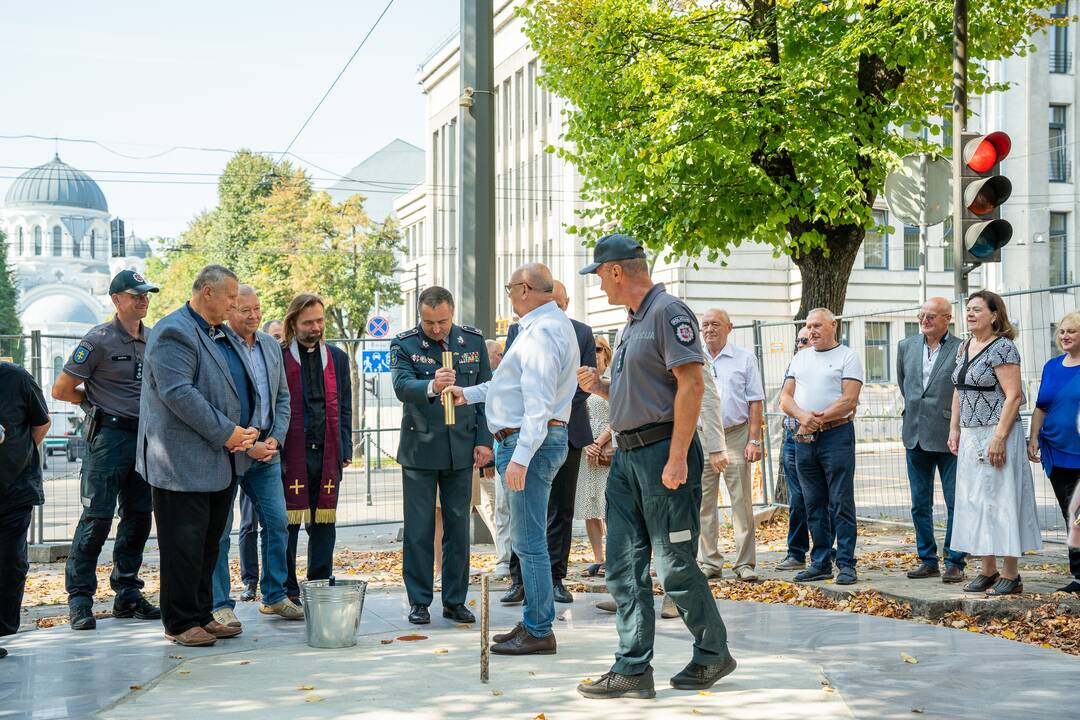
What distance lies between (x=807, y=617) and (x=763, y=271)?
1122 inches

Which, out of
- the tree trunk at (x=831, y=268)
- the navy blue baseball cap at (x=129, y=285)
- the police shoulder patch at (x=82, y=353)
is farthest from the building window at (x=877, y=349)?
the police shoulder patch at (x=82, y=353)

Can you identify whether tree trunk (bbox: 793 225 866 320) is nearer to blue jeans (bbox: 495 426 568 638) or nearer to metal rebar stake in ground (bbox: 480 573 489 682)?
blue jeans (bbox: 495 426 568 638)

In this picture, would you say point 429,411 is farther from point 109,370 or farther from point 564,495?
point 109,370

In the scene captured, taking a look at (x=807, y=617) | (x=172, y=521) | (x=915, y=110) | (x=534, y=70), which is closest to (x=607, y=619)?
(x=807, y=617)

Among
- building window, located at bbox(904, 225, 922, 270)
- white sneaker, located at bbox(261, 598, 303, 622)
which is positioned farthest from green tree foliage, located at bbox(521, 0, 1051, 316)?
building window, located at bbox(904, 225, 922, 270)

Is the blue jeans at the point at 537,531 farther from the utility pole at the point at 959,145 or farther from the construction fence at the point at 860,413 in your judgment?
the construction fence at the point at 860,413

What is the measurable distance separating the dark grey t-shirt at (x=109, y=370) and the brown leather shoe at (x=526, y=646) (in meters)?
3.14

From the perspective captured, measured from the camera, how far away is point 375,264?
140ft

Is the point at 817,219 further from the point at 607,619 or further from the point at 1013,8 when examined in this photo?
the point at 607,619

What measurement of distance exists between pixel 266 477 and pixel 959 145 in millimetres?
6078

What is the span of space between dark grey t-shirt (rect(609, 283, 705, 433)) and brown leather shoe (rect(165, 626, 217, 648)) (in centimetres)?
297

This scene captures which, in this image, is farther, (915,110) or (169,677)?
(915,110)

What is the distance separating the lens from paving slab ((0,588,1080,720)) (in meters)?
5.48

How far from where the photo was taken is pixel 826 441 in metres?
9.26
